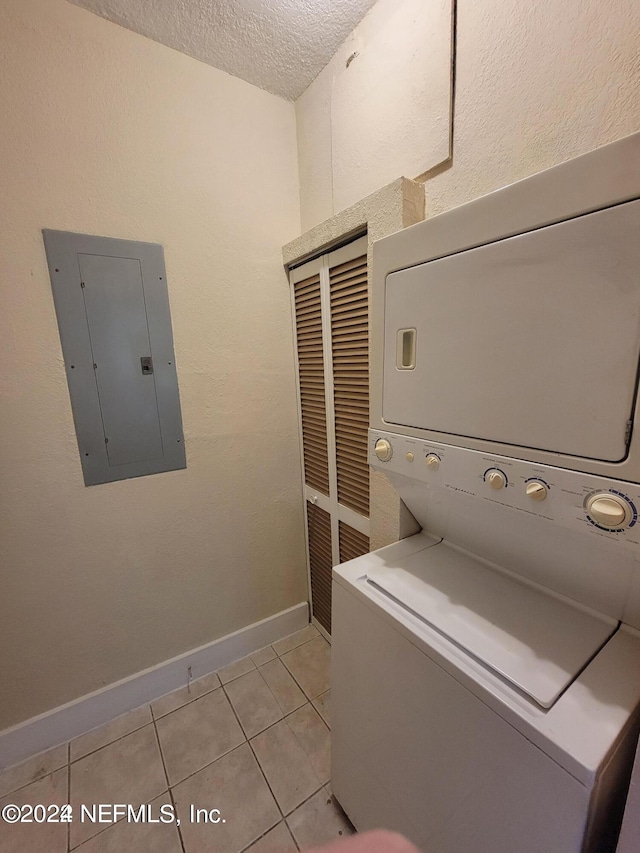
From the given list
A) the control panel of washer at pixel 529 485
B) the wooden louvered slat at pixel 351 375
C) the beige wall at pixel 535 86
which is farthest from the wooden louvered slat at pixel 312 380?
the control panel of washer at pixel 529 485

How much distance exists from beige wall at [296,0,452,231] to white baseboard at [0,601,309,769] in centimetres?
204

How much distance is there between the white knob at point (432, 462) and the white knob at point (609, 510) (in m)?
0.28

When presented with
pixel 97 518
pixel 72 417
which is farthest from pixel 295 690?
pixel 72 417

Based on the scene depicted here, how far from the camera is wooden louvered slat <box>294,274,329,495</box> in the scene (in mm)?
1566

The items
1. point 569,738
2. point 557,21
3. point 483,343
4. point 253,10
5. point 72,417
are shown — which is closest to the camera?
point 569,738

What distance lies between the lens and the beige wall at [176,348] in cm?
116

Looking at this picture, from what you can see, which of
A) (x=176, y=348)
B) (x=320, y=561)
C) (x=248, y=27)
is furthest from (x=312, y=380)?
(x=248, y=27)

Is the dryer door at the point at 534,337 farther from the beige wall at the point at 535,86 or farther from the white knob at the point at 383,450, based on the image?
the beige wall at the point at 535,86

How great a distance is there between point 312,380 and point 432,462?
97cm

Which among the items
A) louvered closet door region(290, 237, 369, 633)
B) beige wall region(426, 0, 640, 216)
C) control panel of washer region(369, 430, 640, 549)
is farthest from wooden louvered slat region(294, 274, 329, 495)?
control panel of washer region(369, 430, 640, 549)

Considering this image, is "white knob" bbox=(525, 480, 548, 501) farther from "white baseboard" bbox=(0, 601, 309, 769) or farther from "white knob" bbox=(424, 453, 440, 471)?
"white baseboard" bbox=(0, 601, 309, 769)

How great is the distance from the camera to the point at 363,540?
151 centimetres

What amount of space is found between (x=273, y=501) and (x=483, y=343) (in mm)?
1358

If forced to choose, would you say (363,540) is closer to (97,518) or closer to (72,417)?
(97,518)
